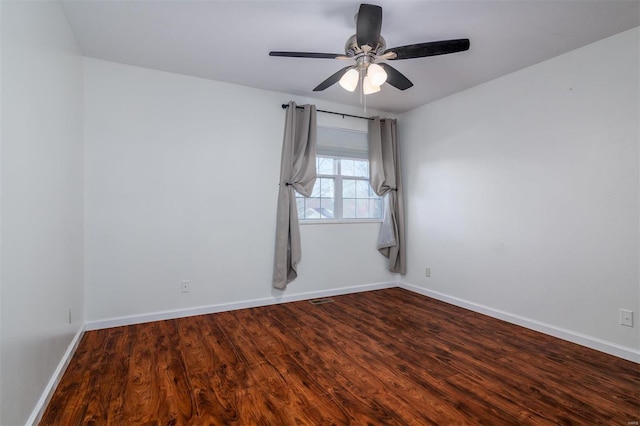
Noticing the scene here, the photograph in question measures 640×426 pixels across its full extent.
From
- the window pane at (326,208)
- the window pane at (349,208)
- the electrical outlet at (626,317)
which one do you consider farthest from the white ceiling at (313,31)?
the electrical outlet at (626,317)

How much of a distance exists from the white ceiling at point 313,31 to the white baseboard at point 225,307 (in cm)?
249

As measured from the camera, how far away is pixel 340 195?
423 centimetres

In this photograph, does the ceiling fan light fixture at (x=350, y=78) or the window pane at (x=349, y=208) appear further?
the window pane at (x=349, y=208)

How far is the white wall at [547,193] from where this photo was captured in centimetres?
244

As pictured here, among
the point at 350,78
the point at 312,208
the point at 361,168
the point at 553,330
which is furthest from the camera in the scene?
the point at 361,168

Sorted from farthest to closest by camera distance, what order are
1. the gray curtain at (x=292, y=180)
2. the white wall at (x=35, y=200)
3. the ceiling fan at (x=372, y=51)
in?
the gray curtain at (x=292, y=180), the ceiling fan at (x=372, y=51), the white wall at (x=35, y=200)

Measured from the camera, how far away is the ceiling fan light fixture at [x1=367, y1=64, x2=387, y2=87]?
7.04 feet

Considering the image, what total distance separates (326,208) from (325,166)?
1.86 ft

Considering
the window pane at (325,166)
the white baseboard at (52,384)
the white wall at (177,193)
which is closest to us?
the white baseboard at (52,384)

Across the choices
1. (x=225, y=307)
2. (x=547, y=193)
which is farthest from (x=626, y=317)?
(x=225, y=307)

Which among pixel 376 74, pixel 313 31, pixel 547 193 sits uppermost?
pixel 313 31

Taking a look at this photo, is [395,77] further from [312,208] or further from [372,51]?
[312,208]

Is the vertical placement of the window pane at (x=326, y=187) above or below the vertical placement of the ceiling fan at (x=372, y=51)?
below

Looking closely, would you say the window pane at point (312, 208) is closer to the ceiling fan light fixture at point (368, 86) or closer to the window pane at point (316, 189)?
the window pane at point (316, 189)
